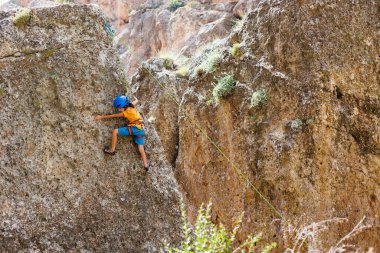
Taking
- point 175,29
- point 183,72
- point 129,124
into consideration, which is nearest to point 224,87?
point 183,72

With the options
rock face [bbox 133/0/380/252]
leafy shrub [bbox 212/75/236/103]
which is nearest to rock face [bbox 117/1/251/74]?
leafy shrub [bbox 212/75/236/103]

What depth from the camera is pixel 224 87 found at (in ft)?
30.5

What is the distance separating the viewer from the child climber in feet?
16.3

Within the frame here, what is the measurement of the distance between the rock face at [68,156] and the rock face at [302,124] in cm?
317

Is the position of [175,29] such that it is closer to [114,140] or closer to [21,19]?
[21,19]

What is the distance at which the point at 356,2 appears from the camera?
8.30m

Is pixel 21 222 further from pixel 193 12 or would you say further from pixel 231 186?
pixel 193 12

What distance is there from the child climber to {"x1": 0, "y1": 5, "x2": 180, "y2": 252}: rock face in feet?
0.30

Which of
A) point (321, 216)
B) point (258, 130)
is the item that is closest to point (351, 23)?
point (258, 130)

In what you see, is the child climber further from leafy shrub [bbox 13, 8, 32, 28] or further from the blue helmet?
leafy shrub [bbox 13, 8, 32, 28]

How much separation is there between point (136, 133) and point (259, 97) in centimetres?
423

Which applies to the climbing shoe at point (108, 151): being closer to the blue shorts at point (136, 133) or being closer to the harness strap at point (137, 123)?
the blue shorts at point (136, 133)

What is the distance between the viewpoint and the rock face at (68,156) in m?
4.38

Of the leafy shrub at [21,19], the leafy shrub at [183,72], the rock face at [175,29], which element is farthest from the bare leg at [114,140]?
the rock face at [175,29]
